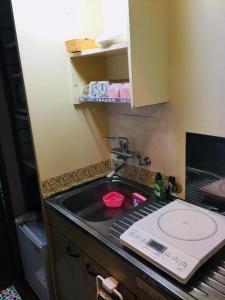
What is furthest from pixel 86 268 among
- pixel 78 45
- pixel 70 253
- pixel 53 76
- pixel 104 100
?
pixel 78 45

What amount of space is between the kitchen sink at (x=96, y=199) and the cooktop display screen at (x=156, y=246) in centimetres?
55

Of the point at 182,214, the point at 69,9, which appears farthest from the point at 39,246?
the point at 69,9

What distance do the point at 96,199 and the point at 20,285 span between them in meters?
1.10

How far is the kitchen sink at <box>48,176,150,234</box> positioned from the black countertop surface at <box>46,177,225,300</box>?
263 millimetres

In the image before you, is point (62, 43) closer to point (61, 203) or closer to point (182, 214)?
point (61, 203)

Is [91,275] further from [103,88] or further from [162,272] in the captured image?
[103,88]

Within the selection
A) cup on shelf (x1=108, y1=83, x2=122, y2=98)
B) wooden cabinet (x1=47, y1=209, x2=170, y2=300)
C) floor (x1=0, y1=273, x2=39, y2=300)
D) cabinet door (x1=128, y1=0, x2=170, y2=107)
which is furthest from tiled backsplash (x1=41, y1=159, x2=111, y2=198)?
floor (x1=0, y1=273, x2=39, y2=300)

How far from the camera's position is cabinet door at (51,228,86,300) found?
1.47 m

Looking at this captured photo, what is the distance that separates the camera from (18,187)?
2.19 metres

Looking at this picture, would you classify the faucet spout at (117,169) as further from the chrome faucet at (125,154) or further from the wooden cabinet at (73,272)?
the wooden cabinet at (73,272)

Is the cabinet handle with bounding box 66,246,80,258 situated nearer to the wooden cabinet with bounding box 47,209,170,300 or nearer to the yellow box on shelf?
the wooden cabinet with bounding box 47,209,170,300

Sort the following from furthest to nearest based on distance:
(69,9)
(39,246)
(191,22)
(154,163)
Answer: (39,246)
(154,163)
(69,9)
(191,22)

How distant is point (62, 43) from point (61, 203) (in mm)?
957

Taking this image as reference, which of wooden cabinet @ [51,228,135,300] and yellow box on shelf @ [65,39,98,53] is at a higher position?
yellow box on shelf @ [65,39,98,53]
